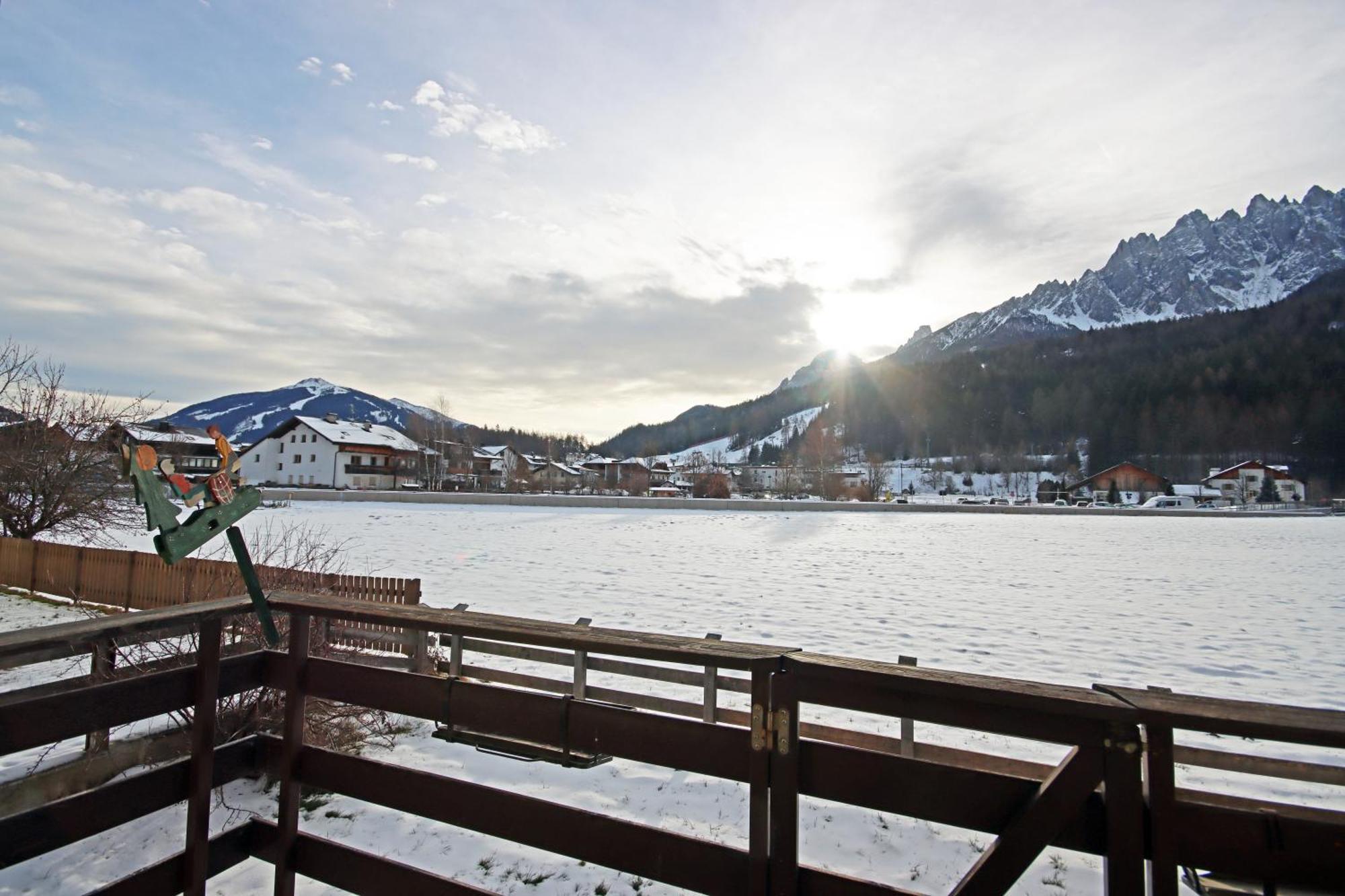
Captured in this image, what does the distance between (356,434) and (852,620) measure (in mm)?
70774

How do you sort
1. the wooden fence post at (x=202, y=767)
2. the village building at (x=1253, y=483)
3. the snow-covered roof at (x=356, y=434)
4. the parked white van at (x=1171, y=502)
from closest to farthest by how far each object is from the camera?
the wooden fence post at (x=202, y=767), the parked white van at (x=1171, y=502), the snow-covered roof at (x=356, y=434), the village building at (x=1253, y=483)

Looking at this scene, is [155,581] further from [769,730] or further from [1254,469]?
[1254,469]

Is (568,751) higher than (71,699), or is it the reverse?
(71,699)

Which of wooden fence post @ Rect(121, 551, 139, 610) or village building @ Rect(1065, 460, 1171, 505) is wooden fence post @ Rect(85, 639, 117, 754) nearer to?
wooden fence post @ Rect(121, 551, 139, 610)

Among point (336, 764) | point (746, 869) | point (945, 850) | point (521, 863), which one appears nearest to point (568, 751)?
point (746, 869)

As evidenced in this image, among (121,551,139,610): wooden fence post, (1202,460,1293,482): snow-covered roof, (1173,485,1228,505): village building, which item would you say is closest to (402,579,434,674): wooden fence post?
→ (121,551,139,610): wooden fence post

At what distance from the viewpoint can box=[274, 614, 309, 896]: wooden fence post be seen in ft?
9.61

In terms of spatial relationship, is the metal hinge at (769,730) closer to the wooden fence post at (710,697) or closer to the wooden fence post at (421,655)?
the wooden fence post at (710,697)

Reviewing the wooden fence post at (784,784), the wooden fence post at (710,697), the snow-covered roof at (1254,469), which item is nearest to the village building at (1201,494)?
the snow-covered roof at (1254,469)

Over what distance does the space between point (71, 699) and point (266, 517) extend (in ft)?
112

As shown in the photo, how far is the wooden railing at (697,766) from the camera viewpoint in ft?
5.60

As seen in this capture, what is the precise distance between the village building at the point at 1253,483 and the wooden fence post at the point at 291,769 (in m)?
102

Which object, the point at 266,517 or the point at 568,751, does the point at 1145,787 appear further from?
the point at 266,517

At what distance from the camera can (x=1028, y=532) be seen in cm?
3341
